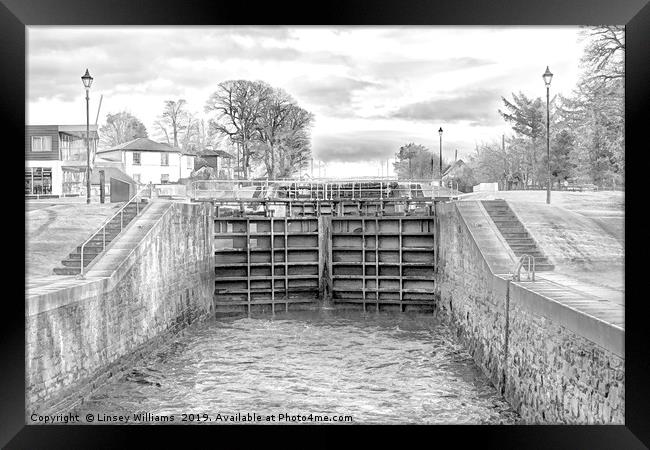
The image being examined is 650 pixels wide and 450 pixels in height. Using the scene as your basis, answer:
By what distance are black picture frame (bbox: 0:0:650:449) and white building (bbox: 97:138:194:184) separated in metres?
22.4

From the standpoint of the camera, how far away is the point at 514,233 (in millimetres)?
9133

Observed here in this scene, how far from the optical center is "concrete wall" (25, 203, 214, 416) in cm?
566

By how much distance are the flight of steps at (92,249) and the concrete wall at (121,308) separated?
358 millimetres

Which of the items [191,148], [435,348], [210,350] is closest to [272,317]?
[210,350]

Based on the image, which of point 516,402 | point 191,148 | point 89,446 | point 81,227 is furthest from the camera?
point 191,148

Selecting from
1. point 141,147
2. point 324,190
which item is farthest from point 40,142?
point 324,190

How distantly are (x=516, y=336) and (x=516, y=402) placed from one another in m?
0.66

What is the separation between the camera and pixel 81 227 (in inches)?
415

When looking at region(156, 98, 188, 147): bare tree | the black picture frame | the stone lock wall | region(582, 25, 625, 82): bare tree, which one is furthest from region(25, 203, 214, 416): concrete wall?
region(156, 98, 188, 147): bare tree

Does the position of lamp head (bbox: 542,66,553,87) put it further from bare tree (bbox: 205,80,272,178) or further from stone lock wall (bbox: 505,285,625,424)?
bare tree (bbox: 205,80,272,178)

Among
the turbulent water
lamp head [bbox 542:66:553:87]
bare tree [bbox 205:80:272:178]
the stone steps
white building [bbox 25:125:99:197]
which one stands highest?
bare tree [bbox 205:80:272:178]
